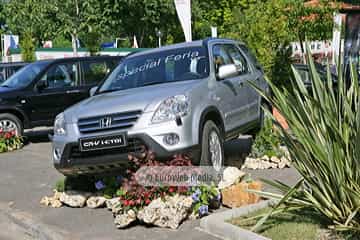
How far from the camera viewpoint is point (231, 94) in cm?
772

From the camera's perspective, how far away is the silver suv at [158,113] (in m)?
6.11

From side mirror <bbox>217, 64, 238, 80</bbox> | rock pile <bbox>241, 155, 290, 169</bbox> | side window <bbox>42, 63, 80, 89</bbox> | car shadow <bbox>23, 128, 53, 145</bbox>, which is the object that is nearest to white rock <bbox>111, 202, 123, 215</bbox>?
side mirror <bbox>217, 64, 238, 80</bbox>

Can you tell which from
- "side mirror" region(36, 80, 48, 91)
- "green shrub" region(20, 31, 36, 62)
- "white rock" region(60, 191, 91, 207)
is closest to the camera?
"white rock" region(60, 191, 91, 207)

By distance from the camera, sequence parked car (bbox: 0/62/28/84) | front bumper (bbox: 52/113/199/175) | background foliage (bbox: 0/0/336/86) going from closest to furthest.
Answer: front bumper (bbox: 52/113/199/175)
background foliage (bbox: 0/0/336/86)
parked car (bbox: 0/62/28/84)

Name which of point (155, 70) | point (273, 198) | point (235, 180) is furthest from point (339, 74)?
point (155, 70)

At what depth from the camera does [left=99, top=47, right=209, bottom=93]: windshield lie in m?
7.40

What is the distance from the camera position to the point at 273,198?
208 inches

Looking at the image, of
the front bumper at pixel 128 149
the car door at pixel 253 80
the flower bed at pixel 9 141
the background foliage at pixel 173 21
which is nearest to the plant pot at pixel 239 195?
the front bumper at pixel 128 149

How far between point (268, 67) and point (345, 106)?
530 centimetres

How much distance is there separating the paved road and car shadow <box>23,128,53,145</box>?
356cm

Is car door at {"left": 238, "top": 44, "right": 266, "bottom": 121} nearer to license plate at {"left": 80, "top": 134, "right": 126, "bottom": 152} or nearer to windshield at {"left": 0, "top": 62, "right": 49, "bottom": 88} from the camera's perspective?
license plate at {"left": 80, "top": 134, "right": 126, "bottom": 152}

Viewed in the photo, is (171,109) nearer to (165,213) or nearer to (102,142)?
(102,142)

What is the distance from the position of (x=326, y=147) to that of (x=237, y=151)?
180 inches

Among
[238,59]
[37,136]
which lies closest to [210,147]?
[238,59]
